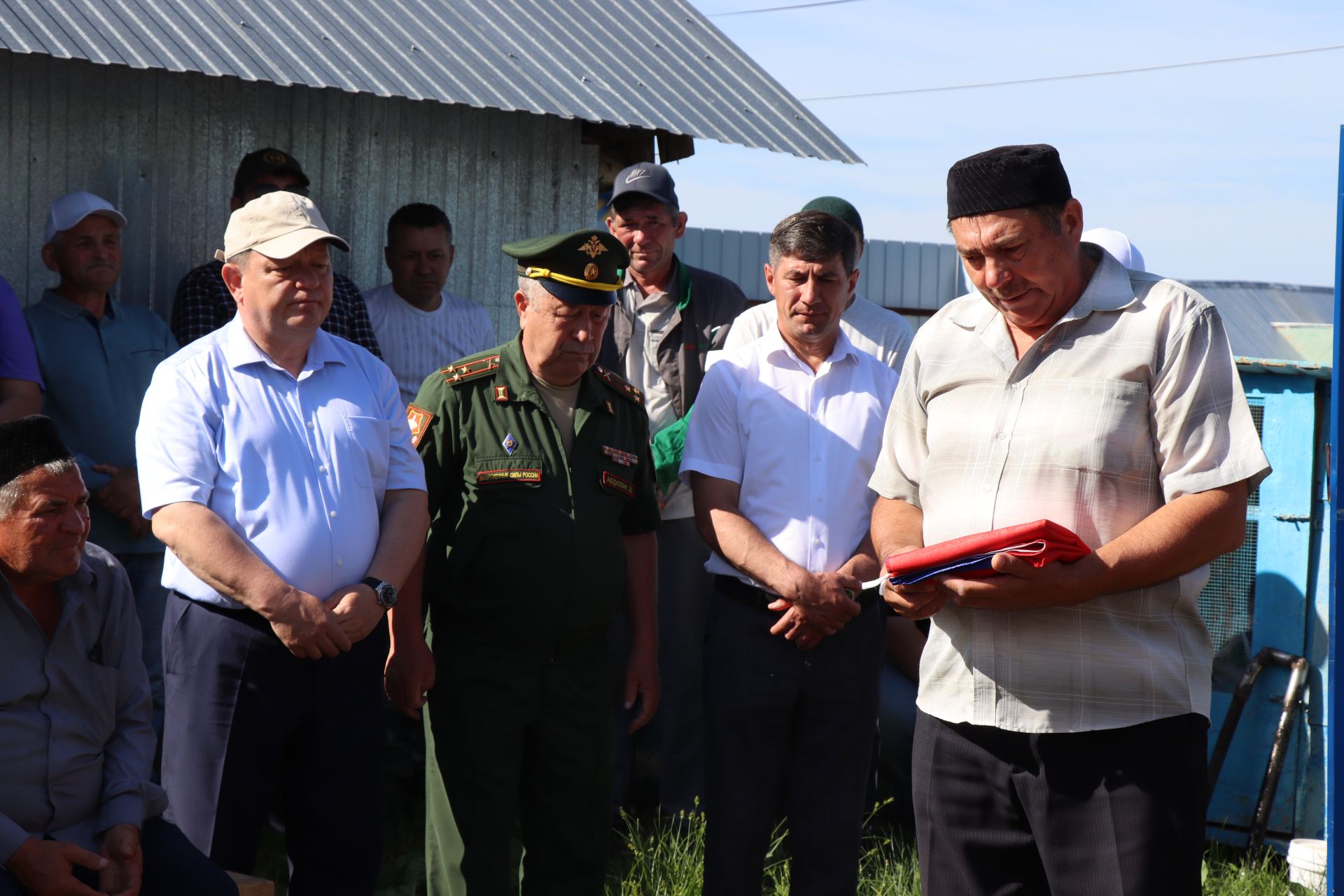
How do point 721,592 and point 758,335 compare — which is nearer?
point 721,592

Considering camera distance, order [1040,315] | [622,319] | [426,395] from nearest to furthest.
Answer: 1. [1040,315]
2. [426,395]
3. [622,319]

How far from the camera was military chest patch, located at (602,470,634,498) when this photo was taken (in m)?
3.77

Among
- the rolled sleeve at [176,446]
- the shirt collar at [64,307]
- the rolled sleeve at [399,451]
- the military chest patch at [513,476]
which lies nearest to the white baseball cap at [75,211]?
the shirt collar at [64,307]

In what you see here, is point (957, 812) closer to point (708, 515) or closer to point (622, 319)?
point (708, 515)

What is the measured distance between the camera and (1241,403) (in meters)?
2.59

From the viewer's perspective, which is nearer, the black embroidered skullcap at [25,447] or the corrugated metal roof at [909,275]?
the black embroidered skullcap at [25,447]

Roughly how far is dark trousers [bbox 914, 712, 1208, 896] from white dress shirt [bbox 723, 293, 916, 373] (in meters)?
2.17

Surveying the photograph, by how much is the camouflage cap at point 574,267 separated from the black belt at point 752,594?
0.93m

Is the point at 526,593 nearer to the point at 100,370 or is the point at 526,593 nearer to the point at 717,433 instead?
the point at 717,433

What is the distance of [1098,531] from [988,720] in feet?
1.45

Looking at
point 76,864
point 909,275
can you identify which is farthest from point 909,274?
point 76,864

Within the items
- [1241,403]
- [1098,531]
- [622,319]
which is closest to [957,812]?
[1098,531]

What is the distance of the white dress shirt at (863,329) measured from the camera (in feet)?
15.4

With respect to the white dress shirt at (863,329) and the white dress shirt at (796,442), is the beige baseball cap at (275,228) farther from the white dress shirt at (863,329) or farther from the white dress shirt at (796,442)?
the white dress shirt at (863,329)
